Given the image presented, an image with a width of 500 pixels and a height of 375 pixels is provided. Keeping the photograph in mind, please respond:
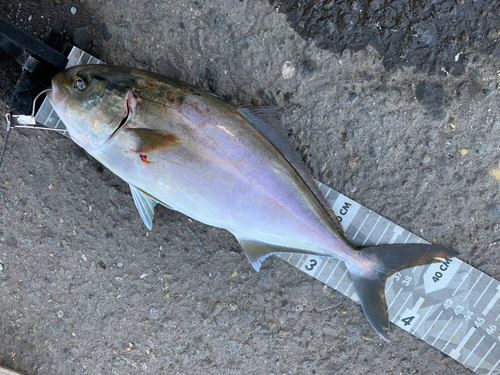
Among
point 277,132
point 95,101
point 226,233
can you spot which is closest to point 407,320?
point 226,233

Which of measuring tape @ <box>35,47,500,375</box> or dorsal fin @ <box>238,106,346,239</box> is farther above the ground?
dorsal fin @ <box>238,106,346,239</box>

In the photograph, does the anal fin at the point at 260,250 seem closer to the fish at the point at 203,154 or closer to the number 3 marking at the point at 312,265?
the fish at the point at 203,154

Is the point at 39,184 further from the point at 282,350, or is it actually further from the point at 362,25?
the point at 362,25

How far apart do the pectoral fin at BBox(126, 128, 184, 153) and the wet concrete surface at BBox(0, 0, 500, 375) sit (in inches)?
25.7

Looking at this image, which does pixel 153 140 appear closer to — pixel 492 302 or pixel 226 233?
pixel 226 233

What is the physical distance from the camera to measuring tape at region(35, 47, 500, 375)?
2.36m

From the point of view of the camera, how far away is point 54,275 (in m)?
2.45

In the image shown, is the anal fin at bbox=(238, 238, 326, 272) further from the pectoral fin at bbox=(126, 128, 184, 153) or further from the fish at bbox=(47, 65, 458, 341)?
the pectoral fin at bbox=(126, 128, 184, 153)

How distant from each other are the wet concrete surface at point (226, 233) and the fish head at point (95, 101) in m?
0.48

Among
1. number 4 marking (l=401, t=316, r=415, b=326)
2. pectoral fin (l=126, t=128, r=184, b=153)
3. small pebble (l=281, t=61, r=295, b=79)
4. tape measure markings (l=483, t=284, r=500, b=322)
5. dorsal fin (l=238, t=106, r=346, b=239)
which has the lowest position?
number 4 marking (l=401, t=316, r=415, b=326)

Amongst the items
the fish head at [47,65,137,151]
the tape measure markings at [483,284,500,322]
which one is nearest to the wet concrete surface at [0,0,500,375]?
the tape measure markings at [483,284,500,322]

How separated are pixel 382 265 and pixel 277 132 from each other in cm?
112

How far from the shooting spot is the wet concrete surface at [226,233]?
2.32 metres

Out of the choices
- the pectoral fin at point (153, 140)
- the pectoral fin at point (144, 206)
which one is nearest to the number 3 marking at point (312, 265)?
the pectoral fin at point (144, 206)
